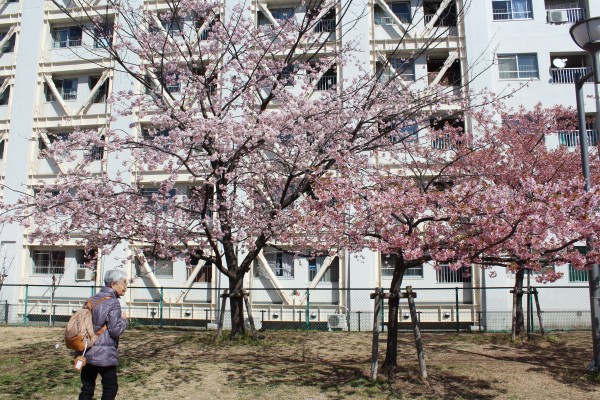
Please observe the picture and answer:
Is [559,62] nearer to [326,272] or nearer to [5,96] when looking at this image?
[326,272]

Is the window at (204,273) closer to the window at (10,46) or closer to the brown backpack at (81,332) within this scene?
the window at (10,46)

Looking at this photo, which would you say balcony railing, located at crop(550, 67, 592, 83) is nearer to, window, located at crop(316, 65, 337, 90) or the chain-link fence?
the chain-link fence

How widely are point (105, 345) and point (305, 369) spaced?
482 centimetres

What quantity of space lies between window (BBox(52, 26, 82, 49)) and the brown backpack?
23.9 m

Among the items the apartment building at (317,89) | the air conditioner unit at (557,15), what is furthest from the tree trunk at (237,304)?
the air conditioner unit at (557,15)

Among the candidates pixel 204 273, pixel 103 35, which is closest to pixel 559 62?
pixel 204 273

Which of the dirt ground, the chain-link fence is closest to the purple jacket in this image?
the dirt ground

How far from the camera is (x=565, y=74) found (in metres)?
22.1

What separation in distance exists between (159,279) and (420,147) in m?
13.2

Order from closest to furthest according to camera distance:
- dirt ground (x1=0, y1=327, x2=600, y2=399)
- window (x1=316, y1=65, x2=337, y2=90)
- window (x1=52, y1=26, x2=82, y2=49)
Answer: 1. dirt ground (x1=0, y1=327, x2=600, y2=399)
2. window (x1=316, y1=65, x2=337, y2=90)
3. window (x1=52, y1=26, x2=82, y2=49)

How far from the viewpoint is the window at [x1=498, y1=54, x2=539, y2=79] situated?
22.3 m

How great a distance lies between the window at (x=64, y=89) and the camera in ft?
83.9

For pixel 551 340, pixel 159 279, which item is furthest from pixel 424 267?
pixel 159 279

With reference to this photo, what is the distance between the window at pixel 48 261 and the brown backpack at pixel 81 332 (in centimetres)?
2039
